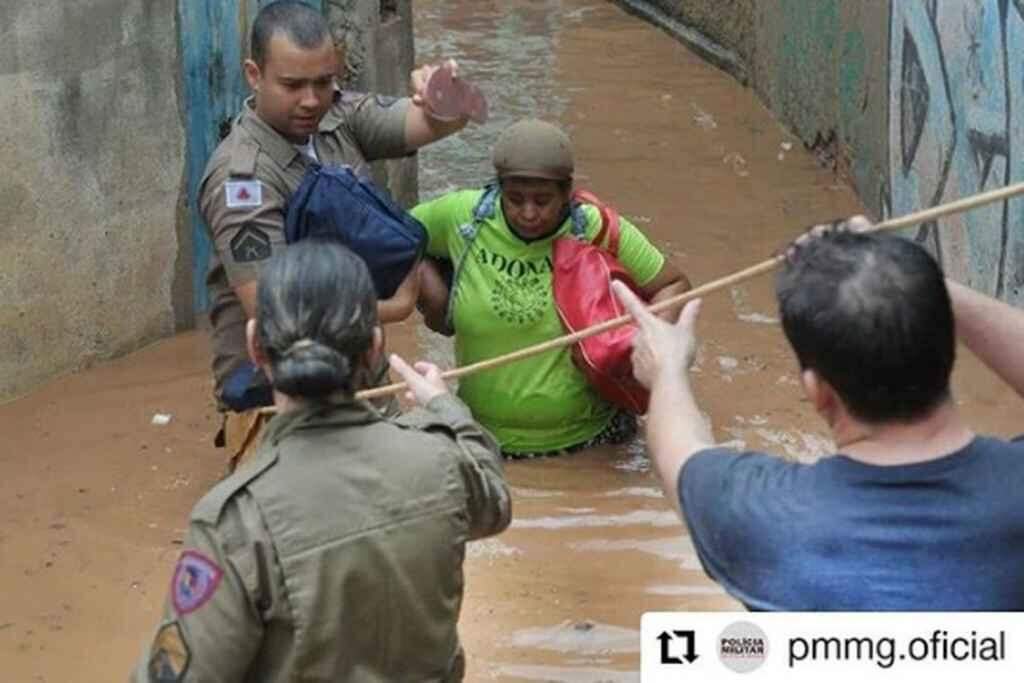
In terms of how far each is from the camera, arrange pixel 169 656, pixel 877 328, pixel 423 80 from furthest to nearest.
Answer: pixel 423 80 → pixel 169 656 → pixel 877 328

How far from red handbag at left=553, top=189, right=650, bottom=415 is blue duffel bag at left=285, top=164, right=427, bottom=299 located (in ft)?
3.17

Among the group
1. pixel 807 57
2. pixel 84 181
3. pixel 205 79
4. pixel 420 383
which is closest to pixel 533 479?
pixel 84 181

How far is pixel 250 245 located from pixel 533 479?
4.87 ft

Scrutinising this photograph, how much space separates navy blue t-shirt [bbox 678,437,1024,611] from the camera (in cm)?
280

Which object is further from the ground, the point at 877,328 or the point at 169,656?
the point at 877,328

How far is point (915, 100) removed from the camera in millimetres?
8375

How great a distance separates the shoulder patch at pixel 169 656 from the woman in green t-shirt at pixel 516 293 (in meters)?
3.13

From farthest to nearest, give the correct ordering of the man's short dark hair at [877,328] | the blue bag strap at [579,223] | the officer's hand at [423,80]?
the blue bag strap at [579,223] < the officer's hand at [423,80] < the man's short dark hair at [877,328]

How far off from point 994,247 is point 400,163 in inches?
97.1

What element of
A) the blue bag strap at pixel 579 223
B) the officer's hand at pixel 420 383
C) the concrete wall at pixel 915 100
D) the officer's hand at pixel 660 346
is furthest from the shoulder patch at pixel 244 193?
the concrete wall at pixel 915 100

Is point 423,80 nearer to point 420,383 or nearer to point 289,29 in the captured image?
point 289,29

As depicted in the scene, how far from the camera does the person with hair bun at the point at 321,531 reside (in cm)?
315

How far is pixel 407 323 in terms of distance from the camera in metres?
7.86

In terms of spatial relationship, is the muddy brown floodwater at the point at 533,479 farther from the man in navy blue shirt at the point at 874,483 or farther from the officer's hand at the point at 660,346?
the man in navy blue shirt at the point at 874,483
